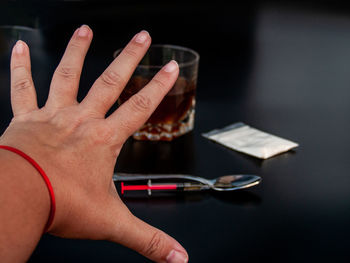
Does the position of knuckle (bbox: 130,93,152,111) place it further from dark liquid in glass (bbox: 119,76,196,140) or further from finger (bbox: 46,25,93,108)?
dark liquid in glass (bbox: 119,76,196,140)

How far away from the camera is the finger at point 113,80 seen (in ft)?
2.28

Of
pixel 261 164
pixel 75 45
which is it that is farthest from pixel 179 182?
pixel 75 45

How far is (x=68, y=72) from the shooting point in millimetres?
730

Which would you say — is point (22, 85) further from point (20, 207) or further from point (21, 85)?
point (20, 207)

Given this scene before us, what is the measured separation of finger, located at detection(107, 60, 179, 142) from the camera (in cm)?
68

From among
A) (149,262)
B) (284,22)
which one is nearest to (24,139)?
(149,262)

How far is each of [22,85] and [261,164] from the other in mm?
410

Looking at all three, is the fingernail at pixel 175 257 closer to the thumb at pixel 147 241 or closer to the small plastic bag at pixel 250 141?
the thumb at pixel 147 241

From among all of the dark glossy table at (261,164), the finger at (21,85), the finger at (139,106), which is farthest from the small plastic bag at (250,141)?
the finger at (21,85)

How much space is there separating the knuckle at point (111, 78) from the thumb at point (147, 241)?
0.63ft

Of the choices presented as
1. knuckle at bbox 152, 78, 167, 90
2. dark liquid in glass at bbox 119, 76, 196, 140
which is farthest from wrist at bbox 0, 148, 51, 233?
dark liquid in glass at bbox 119, 76, 196, 140

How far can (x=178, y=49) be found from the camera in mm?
1006

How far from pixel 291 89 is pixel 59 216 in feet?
2.44

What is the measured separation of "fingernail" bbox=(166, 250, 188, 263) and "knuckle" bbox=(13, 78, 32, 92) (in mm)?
315
